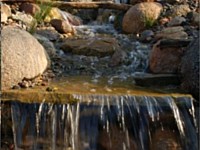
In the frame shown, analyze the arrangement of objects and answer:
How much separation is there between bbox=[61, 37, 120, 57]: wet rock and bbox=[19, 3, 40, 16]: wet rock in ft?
4.94

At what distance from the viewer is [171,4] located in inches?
369

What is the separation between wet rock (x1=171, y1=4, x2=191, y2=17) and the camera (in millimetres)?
8867

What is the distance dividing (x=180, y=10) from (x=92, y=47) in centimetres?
238

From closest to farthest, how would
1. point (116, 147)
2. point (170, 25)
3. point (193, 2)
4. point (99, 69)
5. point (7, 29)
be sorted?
1. point (116, 147)
2. point (7, 29)
3. point (99, 69)
4. point (170, 25)
5. point (193, 2)

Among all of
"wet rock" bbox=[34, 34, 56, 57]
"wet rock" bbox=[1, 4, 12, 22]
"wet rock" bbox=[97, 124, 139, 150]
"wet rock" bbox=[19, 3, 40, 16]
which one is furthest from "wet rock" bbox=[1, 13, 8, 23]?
"wet rock" bbox=[97, 124, 139, 150]

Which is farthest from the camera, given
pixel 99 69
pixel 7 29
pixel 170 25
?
pixel 170 25

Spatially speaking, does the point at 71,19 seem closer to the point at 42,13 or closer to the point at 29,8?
the point at 29,8

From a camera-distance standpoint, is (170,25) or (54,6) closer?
(170,25)

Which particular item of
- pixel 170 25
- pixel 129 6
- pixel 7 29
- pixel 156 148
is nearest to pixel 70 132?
pixel 156 148

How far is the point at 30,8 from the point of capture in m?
8.88

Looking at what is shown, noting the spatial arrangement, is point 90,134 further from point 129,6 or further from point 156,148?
point 129,6

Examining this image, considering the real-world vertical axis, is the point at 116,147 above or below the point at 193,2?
below

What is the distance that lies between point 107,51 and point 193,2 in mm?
2857

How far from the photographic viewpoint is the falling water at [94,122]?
500 centimetres
